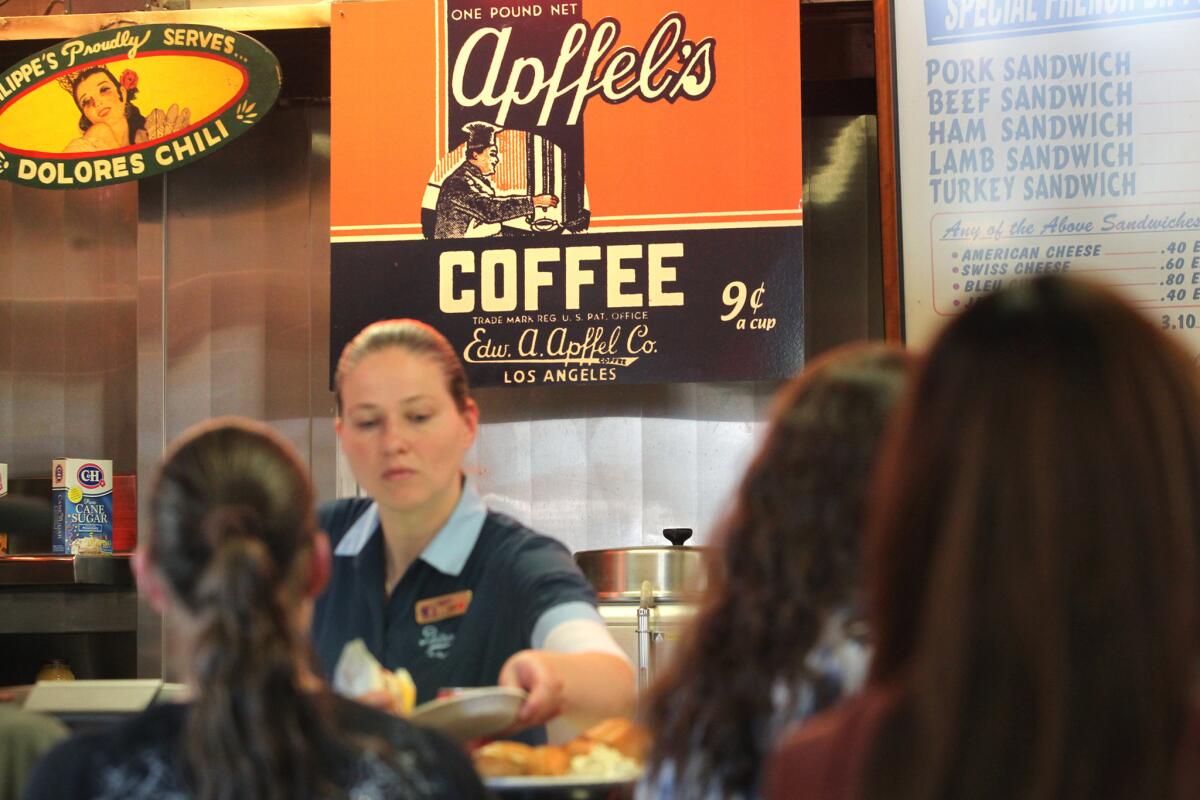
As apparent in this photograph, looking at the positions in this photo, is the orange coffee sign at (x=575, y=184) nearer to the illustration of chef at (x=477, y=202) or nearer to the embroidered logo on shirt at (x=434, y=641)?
the illustration of chef at (x=477, y=202)

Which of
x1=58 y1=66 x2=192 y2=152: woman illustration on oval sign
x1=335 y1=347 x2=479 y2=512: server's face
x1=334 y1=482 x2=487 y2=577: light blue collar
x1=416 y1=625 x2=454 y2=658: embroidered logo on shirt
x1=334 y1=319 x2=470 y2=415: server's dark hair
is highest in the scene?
x1=58 y1=66 x2=192 y2=152: woman illustration on oval sign

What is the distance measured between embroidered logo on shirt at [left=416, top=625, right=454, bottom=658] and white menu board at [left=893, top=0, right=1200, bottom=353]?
1710 millimetres

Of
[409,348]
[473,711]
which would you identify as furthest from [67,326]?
[473,711]

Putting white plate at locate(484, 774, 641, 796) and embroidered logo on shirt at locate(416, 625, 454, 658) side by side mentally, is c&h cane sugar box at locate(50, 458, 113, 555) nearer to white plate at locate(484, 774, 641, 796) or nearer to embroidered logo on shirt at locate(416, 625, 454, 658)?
embroidered logo on shirt at locate(416, 625, 454, 658)

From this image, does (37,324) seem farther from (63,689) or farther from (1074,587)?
(1074,587)

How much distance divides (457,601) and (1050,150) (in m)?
2.06

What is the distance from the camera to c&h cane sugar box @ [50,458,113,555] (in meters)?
4.34

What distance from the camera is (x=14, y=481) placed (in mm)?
4477

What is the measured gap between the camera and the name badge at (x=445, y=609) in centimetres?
212

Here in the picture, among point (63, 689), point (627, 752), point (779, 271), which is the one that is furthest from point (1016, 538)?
point (779, 271)

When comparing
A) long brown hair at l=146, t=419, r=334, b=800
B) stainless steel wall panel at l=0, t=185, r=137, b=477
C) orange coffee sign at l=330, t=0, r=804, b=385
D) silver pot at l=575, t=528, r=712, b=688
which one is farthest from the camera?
stainless steel wall panel at l=0, t=185, r=137, b=477

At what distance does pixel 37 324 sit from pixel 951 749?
429 centimetres

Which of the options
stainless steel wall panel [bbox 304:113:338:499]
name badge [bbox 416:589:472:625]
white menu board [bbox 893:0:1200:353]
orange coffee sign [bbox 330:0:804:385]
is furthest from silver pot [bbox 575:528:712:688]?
name badge [bbox 416:589:472:625]

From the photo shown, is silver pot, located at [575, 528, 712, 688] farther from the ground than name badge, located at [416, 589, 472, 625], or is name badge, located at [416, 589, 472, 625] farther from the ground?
name badge, located at [416, 589, 472, 625]
